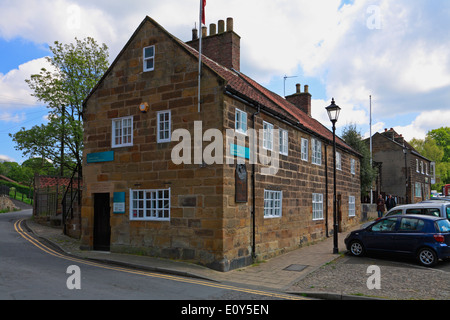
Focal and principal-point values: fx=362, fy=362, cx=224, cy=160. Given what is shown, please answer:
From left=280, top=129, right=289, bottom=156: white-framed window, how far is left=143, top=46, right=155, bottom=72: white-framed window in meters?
5.87

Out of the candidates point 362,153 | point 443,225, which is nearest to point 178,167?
point 443,225

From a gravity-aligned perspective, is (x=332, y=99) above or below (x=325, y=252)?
above

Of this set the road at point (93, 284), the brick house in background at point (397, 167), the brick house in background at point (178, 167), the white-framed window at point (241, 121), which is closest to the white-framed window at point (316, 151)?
the brick house in background at point (178, 167)

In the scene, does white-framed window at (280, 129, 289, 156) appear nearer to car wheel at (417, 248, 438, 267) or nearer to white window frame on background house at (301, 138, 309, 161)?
white window frame on background house at (301, 138, 309, 161)

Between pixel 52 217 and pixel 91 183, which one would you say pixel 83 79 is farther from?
pixel 91 183

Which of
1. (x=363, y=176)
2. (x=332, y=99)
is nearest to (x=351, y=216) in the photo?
(x=363, y=176)

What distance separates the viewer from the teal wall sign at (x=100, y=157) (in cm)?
1368

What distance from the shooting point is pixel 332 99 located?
15484 millimetres

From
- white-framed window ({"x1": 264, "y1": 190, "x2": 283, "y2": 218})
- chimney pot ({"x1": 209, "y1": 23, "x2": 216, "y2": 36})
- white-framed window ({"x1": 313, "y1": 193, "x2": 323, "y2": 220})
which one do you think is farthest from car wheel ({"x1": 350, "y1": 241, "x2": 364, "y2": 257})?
chimney pot ({"x1": 209, "y1": 23, "x2": 216, "y2": 36})

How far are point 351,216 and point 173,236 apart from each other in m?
16.6

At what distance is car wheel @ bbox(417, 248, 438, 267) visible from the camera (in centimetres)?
1096

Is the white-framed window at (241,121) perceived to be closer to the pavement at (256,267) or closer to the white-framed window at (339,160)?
the pavement at (256,267)
